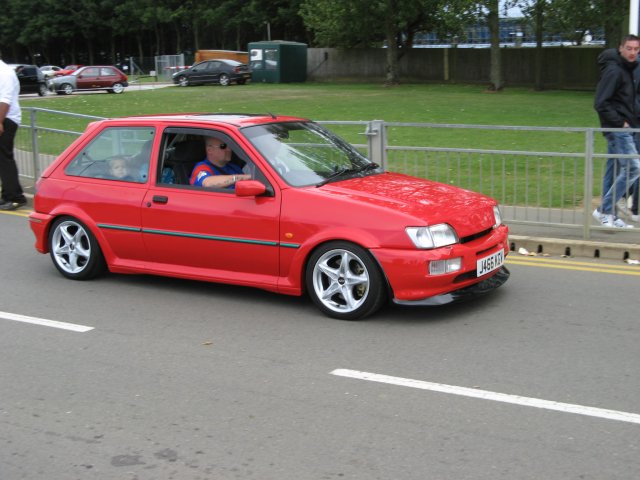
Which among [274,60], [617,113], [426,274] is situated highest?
[274,60]

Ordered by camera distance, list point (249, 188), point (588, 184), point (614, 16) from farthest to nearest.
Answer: point (614, 16) < point (588, 184) < point (249, 188)

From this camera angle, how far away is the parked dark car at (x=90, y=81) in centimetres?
4647

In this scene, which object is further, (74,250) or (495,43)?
(495,43)

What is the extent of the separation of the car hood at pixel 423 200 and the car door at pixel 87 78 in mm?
42559

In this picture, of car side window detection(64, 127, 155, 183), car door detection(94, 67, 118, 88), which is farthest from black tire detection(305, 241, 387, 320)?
car door detection(94, 67, 118, 88)

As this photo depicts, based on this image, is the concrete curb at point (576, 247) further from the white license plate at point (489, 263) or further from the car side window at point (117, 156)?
the car side window at point (117, 156)

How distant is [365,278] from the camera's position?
20.8ft

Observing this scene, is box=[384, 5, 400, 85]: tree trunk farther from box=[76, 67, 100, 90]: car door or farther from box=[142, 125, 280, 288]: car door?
box=[142, 125, 280, 288]: car door

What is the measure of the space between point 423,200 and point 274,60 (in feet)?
146

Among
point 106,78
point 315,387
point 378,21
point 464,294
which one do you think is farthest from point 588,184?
point 106,78

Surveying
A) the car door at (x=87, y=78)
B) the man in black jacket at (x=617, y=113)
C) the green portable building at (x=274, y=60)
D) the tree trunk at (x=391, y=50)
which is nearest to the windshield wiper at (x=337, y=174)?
the man in black jacket at (x=617, y=113)

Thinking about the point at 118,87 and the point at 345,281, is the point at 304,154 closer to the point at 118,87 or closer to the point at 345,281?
the point at 345,281

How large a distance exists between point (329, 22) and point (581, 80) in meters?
14.2

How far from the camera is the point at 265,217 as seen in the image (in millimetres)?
6715
